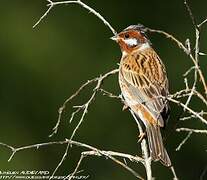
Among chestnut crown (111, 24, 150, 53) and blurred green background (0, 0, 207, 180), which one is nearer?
chestnut crown (111, 24, 150, 53)

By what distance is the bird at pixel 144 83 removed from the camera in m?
4.78

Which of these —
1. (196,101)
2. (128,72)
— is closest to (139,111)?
(128,72)

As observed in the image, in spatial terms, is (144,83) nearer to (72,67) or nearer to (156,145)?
(156,145)

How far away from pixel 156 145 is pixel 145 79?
0.58 meters

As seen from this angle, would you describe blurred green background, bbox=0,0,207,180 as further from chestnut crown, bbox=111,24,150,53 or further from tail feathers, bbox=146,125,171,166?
tail feathers, bbox=146,125,171,166

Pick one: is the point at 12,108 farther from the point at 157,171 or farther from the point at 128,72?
the point at 128,72

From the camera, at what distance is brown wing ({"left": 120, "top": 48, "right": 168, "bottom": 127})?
195 inches

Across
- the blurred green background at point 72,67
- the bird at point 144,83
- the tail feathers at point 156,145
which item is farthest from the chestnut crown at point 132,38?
the blurred green background at point 72,67

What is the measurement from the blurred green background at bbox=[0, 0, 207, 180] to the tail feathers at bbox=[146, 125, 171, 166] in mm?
4603

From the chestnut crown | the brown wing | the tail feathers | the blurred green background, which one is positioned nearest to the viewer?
the tail feathers

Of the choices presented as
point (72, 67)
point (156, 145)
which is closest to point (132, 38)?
point (156, 145)

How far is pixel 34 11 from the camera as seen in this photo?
1017cm

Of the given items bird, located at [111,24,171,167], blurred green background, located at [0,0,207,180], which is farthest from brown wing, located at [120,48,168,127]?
blurred green background, located at [0,0,207,180]

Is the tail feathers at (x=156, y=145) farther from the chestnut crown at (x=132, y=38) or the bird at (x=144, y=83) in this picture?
the chestnut crown at (x=132, y=38)
